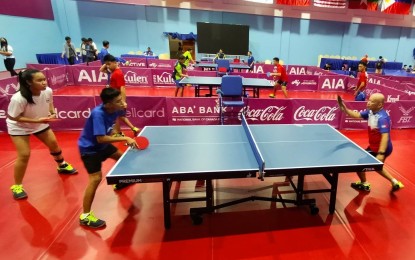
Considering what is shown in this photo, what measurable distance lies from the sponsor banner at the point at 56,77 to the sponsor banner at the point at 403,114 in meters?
12.3

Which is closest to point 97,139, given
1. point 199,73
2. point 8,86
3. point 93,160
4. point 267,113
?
point 93,160

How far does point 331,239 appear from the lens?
308cm

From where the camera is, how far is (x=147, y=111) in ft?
21.8

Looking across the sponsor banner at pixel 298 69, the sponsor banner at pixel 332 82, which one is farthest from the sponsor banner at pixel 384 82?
the sponsor banner at pixel 298 69

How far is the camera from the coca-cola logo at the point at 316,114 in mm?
6914

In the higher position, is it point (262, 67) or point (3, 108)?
point (262, 67)

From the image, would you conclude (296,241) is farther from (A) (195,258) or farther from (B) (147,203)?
(B) (147,203)

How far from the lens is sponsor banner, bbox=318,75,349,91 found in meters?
12.3

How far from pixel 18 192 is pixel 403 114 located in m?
9.17

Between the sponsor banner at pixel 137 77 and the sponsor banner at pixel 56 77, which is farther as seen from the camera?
the sponsor banner at pixel 137 77

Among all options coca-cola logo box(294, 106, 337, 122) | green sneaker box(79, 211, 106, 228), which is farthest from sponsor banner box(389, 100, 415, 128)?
green sneaker box(79, 211, 106, 228)

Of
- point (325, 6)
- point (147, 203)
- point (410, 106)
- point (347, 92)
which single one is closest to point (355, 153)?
point (147, 203)

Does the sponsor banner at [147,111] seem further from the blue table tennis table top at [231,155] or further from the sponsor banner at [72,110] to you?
the blue table tennis table top at [231,155]

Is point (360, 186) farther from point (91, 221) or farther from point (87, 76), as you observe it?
point (87, 76)
